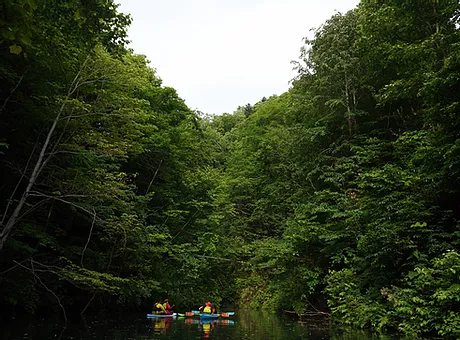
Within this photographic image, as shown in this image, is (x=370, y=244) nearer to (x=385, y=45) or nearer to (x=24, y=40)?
(x=385, y=45)

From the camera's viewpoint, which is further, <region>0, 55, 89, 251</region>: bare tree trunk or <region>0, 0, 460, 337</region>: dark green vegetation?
<region>0, 55, 89, 251</region>: bare tree trunk

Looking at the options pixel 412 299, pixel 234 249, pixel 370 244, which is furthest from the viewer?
pixel 234 249

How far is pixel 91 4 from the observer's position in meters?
6.94

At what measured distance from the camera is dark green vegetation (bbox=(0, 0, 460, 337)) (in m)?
10.7

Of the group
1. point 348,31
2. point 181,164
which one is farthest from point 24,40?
point 181,164

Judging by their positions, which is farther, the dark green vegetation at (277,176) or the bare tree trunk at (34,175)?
the bare tree trunk at (34,175)

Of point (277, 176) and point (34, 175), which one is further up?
point (277, 176)

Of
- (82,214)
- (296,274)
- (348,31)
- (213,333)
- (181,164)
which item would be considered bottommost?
(213,333)

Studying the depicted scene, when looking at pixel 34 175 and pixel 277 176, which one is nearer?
pixel 34 175

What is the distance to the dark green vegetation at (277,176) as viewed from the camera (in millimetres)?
10664

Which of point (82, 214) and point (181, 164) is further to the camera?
point (181, 164)

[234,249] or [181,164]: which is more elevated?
[181,164]

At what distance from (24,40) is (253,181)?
29751 millimetres

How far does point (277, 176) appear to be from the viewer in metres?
25.8
